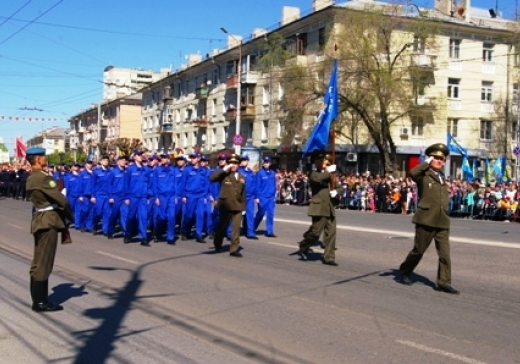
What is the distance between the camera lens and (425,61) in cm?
4503

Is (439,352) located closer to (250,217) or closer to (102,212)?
(250,217)

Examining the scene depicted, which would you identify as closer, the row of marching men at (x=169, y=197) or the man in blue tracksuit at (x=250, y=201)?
the row of marching men at (x=169, y=197)

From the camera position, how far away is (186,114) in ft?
235

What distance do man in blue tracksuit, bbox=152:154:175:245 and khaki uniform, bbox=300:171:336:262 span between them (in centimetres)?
452

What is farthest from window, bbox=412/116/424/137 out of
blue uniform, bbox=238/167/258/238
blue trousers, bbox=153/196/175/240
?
blue trousers, bbox=153/196/175/240

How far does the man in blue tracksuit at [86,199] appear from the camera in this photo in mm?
18344

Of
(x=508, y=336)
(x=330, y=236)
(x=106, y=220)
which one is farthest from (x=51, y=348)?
(x=106, y=220)

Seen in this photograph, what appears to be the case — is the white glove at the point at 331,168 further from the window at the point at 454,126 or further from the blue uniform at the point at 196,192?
the window at the point at 454,126

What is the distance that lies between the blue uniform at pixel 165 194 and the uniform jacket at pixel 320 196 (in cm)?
452

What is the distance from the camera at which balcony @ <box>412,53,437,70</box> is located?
42781mm

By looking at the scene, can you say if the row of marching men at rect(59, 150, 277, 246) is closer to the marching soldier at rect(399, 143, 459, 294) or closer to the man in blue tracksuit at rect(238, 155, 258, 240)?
the man in blue tracksuit at rect(238, 155, 258, 240)

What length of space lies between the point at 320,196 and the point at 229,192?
2212mm

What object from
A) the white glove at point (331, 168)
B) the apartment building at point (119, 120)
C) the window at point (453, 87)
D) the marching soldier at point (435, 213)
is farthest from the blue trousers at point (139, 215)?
the apartment building at point (119, 120)

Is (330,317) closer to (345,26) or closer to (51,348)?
(51,348)
